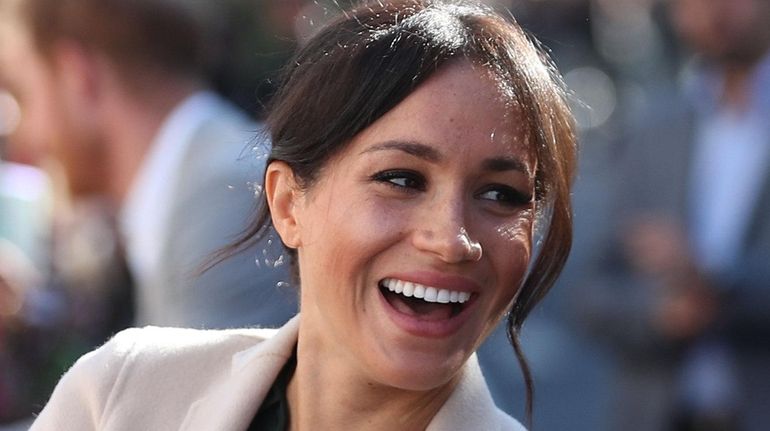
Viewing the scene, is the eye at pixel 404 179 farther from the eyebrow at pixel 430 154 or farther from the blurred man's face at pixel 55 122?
the blurred man's face at pixel 55 122

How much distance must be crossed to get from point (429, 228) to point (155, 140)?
2.12 meters

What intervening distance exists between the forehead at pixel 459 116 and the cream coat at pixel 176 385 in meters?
0.45

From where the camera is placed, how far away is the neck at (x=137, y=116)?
178 inches

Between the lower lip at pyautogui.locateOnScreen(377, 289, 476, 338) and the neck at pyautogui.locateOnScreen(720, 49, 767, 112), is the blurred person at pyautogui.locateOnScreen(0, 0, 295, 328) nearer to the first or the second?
the lower lip at pyautogui.locateOnScreen(377, 289, 476, 338)

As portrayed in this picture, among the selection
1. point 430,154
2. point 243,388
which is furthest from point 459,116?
point 243,388

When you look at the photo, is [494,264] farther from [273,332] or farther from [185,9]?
[185,9]

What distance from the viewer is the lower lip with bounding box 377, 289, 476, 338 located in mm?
2547

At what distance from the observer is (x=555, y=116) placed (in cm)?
273

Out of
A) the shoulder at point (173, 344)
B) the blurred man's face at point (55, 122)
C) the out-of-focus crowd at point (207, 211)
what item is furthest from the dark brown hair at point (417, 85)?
the blurred man's face at point (55, 122)

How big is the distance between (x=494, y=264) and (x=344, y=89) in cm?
39

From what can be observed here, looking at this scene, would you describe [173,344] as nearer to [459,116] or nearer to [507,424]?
[507,424]

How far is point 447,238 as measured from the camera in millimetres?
2506

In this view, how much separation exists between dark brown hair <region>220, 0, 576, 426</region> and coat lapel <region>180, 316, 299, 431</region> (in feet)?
1.12

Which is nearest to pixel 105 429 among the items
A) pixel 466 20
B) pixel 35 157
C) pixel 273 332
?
pixel 273 332
